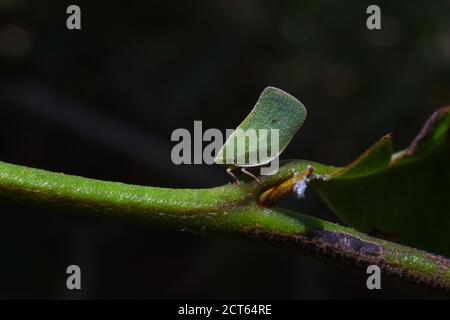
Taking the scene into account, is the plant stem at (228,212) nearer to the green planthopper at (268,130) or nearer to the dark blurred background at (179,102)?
the green planthopper at (268,130)

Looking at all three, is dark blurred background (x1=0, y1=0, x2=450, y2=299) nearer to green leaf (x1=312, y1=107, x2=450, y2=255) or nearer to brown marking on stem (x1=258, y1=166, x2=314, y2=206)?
green leaf (x1=312, y1=107, x2=450, y2=255)

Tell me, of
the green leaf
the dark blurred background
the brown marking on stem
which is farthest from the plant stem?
the dark blurred background

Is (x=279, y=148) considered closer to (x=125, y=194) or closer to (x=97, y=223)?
(x=125, y=194)

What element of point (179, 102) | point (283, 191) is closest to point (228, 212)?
point (283, 191)

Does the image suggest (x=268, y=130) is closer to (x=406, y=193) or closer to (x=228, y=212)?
(x=228, y=212)

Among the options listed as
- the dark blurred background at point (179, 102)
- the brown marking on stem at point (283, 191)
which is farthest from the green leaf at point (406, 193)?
the dark blurred background at point (179, 102)

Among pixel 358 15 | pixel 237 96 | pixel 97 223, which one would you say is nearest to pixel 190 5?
pixel 237 96
